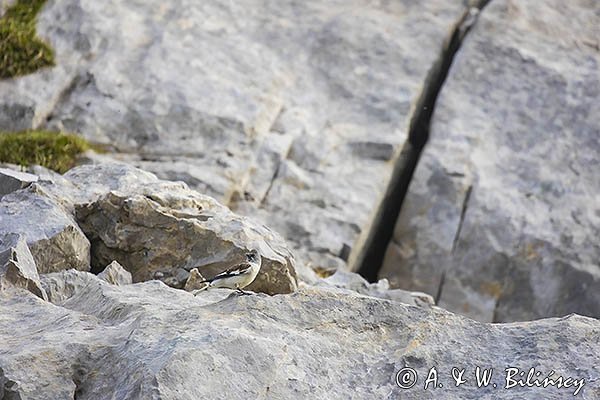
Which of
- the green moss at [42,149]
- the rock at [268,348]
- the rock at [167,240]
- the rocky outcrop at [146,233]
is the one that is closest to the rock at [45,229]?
the rocky outcrop at [146,233]

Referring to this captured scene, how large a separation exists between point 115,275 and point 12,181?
2.86m

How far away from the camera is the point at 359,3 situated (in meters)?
26.3

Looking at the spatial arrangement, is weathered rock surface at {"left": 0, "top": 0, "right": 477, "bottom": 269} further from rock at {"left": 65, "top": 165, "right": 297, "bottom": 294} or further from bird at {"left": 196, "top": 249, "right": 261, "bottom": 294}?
bird at {"left": 196, "top": 249, "right": 261, "bottom": 294}

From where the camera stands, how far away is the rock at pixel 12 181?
14.2m

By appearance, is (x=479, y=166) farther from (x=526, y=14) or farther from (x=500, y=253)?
(x=526, y=14)

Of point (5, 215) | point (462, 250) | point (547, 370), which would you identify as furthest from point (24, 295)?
point (462, 250)

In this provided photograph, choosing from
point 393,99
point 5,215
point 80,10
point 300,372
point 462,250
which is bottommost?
point 462,250

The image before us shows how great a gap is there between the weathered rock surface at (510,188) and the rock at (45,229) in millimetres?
9914

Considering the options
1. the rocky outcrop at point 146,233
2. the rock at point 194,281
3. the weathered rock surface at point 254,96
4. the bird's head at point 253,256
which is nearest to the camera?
the bird's head at point 253,256

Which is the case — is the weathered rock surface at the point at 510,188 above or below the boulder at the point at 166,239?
below

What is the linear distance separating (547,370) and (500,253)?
1207 cm

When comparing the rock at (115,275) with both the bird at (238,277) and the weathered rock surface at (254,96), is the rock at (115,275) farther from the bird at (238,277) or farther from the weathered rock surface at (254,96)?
the weathered rock surface at (254,96)

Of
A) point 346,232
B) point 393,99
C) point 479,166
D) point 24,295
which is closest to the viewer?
point 24,295

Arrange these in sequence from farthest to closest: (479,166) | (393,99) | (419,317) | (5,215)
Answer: (393,99), (479,166), (5,215), (419,317)
